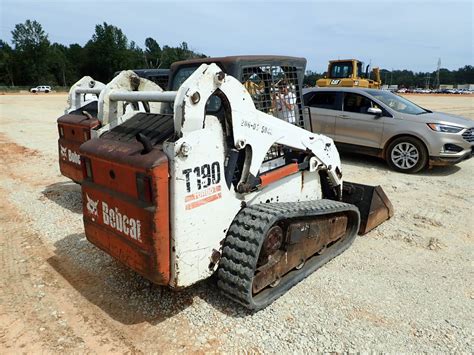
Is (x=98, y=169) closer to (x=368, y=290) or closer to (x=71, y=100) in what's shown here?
(x=368, y=290)

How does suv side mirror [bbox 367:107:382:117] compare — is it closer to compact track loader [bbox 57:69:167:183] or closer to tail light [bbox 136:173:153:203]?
compact track loader [bbox 57:69:167:183]

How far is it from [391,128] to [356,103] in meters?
0.97

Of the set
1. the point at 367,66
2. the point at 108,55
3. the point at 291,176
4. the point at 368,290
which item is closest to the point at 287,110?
the point at 291,176

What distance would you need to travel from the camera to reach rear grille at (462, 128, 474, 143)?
23.1 ft

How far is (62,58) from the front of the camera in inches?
3467

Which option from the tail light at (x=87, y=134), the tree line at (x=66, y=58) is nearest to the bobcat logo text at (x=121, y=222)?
the tail light at (x=87, y=134)

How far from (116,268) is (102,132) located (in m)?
1.33

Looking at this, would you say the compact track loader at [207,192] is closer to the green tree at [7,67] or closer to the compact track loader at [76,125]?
the compact track loader at [76,125]

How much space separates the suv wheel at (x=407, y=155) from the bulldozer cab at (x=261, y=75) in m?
4.39

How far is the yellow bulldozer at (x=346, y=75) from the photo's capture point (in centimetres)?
1497

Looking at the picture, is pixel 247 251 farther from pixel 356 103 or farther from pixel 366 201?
pixel 356 103

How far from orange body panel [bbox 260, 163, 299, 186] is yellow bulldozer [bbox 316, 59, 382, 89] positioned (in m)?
12.6

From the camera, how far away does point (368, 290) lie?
331 cm

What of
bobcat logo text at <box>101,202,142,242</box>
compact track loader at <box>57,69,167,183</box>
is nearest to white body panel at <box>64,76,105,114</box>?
compact track loader at <box>57,69,167,183</box>
